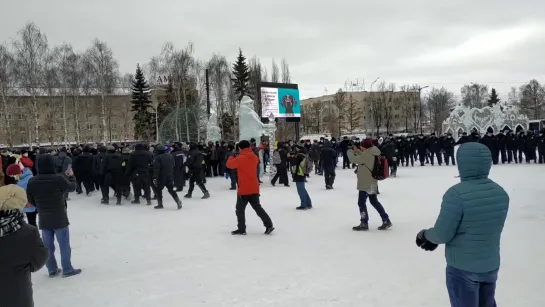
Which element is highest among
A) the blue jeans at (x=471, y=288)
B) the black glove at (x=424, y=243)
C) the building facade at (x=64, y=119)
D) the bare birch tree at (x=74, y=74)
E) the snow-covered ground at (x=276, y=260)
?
the bare birch tree at (x=74, y=74)

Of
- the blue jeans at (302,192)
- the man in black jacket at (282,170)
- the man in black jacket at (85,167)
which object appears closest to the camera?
the blue jeans at (302,192)

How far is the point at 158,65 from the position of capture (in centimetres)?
4288

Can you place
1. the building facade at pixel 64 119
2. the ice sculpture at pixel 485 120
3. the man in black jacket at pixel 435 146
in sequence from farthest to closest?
the building facade at pixel 64 119 < the ice sculpture at pixel 485 120 < the man in black jacket at pixel 435 146

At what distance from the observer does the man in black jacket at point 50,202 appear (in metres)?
5.65

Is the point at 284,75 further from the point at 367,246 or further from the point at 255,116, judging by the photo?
the point at 367,246

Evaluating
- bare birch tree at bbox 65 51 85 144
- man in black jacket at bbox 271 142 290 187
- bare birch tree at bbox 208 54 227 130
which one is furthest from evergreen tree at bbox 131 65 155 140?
man in black jacket at bbox 271 142 290 187

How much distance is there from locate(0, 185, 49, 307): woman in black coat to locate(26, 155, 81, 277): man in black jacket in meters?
2.84

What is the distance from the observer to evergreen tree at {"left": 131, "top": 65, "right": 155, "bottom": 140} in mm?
49625

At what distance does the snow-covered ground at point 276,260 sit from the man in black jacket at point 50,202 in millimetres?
506

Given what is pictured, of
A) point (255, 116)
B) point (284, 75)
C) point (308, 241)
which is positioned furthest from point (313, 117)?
point (308, 241)

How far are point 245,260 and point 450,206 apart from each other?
3.95 m

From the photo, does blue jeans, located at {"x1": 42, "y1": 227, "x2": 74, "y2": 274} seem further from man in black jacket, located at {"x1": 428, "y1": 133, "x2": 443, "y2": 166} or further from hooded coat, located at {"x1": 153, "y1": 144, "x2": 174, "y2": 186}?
man in black jacket, located at {"x1": 428, "y1": 133, "x2": 443, "y2": 166}

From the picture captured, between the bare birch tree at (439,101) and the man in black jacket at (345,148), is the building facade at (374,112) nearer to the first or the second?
the bare birch tree at (439,101)

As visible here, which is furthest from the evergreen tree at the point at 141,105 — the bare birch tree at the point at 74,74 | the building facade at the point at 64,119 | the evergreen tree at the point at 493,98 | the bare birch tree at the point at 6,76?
the evergreen tree at the point at 493,98
